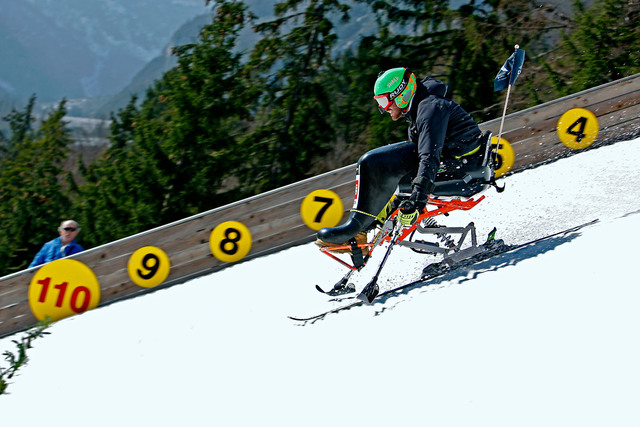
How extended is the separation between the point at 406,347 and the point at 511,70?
97.7 inches

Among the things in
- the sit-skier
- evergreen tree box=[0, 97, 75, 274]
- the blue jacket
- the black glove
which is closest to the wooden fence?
the blue jacket

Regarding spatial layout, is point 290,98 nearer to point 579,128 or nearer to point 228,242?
point 228,242

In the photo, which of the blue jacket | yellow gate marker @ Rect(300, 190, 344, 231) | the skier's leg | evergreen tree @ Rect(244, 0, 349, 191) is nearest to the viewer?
the skier's leg

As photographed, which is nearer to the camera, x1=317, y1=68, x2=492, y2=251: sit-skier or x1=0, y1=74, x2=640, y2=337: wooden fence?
x1=317, y1=68, x2=492, y2=251: sit-skier

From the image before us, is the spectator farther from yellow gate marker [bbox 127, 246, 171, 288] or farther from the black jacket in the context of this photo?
the black jacket

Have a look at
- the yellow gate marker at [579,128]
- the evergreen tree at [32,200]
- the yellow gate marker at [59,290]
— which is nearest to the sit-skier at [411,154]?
the yellow gate marker at [579,128]

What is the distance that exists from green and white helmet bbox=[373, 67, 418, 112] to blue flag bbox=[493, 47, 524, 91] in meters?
0.81

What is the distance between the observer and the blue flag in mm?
4559

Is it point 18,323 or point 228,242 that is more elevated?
point 228,242

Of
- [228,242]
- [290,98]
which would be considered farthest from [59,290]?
[290,98]

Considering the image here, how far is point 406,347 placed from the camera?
3.54 m

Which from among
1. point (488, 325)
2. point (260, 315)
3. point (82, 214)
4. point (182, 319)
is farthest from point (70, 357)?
point (82, 214)

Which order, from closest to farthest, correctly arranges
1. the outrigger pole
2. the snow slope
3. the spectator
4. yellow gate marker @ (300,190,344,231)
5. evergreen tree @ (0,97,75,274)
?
1. the snow slope
2. the outrigger pole
3. the spectator
4. yellow gate marker @ (300,190,344,231)
5. evergreen tree @ (0,97,75,274)

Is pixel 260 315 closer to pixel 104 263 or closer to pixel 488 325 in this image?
pixel 488 325
